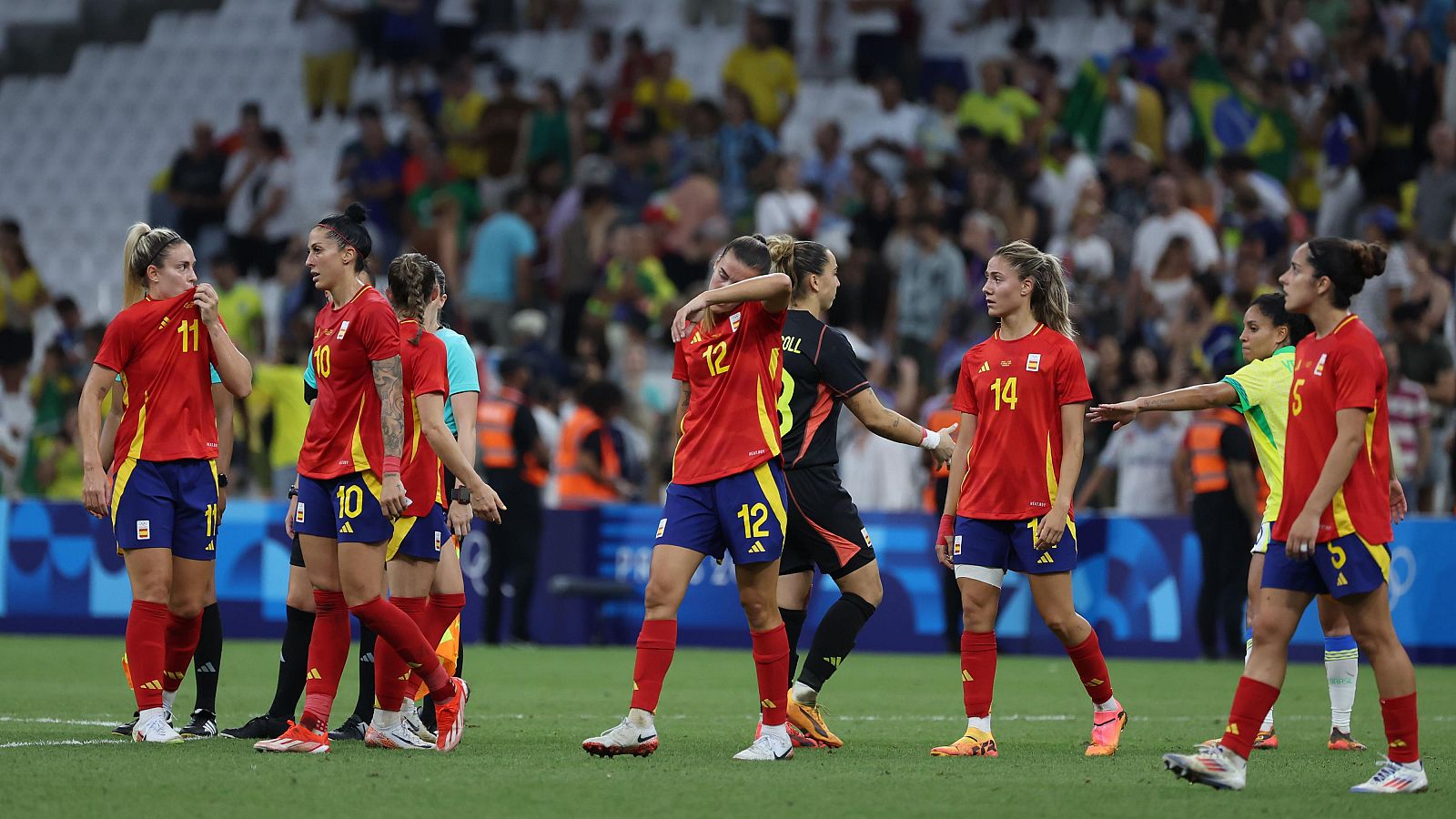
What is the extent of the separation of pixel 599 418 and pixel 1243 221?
22.6ft

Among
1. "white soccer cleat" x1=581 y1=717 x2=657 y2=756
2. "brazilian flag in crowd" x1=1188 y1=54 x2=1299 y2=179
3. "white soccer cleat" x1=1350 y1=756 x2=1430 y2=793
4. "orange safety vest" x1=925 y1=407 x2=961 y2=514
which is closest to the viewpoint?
"white soccer cleat" x1=1350 y1=756 x2=1430 y2=793

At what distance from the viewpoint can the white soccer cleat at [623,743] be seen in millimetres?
8164

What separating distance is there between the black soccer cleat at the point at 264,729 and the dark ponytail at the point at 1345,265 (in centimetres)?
513

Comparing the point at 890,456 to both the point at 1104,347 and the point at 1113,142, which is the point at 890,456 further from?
the point at 1113,142

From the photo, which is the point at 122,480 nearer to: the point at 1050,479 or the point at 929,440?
the point at 929,440

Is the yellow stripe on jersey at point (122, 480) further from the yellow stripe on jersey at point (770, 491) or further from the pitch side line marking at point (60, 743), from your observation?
the yellow stripe on jersey at point (770, 491)

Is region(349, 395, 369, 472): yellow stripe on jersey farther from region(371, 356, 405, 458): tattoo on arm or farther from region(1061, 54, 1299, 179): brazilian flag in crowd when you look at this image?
region(1061, 54, 1299, 179): brazilian flag in crowd

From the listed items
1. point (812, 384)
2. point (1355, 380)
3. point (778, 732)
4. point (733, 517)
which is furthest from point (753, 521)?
point (1355, 380)

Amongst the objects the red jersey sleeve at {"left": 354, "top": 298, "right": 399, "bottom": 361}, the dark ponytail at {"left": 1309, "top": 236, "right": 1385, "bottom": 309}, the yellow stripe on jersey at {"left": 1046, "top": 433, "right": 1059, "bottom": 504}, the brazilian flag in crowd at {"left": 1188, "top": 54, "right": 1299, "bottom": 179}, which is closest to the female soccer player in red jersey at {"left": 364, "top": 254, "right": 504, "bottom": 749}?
the red jersey sleeve at {"left": 354, "top": 298, "right": 399, "bottom": 361}

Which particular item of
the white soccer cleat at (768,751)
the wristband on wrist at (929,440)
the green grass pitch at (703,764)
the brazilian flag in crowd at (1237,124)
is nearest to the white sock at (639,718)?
the green grass pitch at (703,764)

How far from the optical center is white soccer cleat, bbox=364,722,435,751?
8719mm

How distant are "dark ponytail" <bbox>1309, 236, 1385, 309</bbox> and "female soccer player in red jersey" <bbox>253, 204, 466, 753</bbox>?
12.9 feet

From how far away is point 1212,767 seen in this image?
712cm

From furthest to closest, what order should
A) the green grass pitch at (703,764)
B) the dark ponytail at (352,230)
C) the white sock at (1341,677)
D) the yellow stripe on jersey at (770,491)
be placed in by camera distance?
the white sock at (1341,677) → the dark ponytail at (352,230) → the yellow stripe on jersey at (770,491) → the green grass pitch at (703,764)
